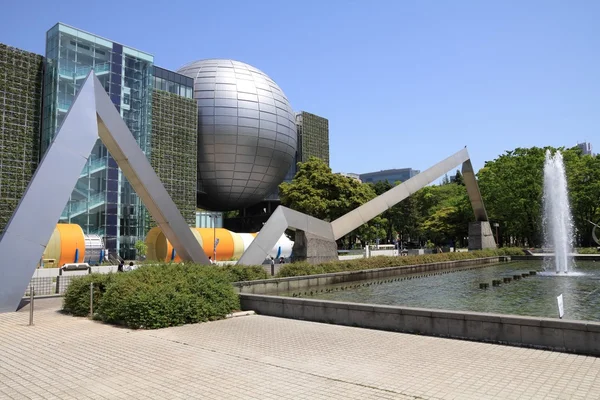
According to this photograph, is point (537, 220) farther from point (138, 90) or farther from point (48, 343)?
point (48, 343)

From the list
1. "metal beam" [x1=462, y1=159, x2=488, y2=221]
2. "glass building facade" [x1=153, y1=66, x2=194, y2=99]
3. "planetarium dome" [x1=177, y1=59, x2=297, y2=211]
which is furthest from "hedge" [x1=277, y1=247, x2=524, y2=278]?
"glass building facade" [x1=153, y1=66, x2=194, y2=99]

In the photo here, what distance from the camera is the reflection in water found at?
1469cm

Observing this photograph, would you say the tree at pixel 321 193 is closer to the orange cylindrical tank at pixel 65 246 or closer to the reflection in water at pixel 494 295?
the orange cylindrical tank at pixel 65 246

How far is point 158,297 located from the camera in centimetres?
1195

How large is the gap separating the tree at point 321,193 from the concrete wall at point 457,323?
111 feet

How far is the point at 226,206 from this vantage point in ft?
213

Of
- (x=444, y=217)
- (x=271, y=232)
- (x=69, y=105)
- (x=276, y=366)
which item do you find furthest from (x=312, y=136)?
(x=276, y=366)

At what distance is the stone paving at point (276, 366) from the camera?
20.8 ft

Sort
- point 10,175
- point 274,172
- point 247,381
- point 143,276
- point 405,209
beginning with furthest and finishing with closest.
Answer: point 405,209
point 274,172
point 10,175
point 143,276
point 247,381

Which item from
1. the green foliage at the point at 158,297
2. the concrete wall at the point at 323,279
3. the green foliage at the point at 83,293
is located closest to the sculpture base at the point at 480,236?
the concrete wall at the point at 323,279

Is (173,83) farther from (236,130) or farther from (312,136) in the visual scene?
(312,136)

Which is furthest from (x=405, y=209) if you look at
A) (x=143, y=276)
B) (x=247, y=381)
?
(x=247, y=381)

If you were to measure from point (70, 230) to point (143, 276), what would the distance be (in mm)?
23432

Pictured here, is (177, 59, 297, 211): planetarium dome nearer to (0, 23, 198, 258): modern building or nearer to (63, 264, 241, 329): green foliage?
(0, 23, 198, 258): modern building
